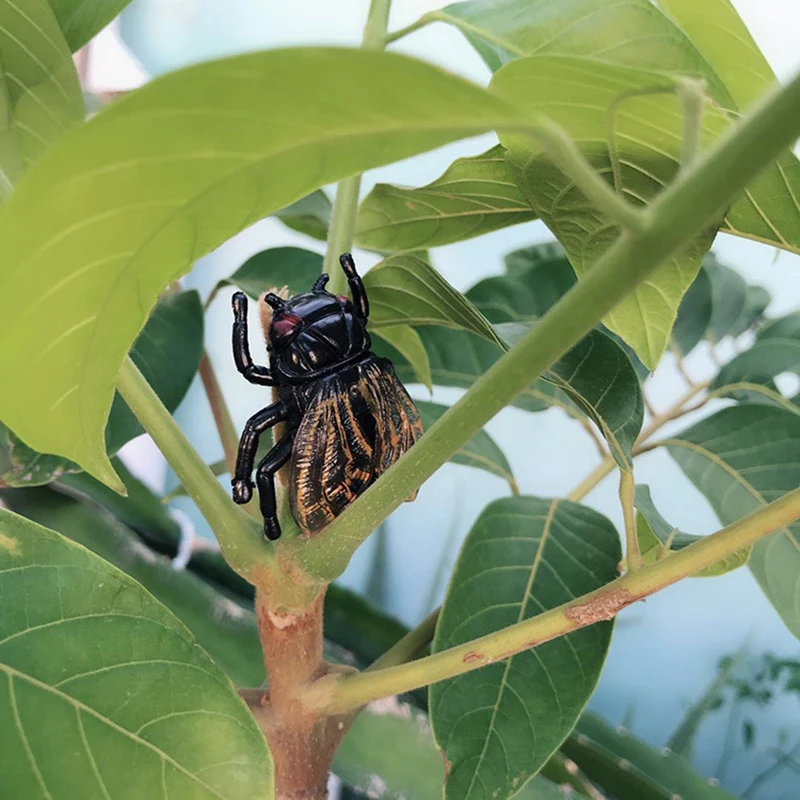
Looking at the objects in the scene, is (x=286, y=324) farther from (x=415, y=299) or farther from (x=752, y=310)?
(x=752, y=310)

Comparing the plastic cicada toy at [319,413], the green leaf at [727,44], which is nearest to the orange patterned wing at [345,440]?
the plastic cicada toy at [319,413]

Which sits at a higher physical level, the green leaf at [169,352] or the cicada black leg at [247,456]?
the green leaf at [169,352]

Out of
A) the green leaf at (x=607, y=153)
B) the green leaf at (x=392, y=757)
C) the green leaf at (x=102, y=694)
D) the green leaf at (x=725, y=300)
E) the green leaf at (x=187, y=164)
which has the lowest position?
the green leaf at (x=392, y=757)

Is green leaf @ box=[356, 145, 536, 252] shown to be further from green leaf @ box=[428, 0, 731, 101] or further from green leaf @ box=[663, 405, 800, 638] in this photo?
green leaf @ box=[663, 405, 800, 638]

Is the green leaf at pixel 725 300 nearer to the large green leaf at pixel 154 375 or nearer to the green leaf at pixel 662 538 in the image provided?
the green leaf at pixel 662 538

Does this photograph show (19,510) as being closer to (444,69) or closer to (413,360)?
(413,360)

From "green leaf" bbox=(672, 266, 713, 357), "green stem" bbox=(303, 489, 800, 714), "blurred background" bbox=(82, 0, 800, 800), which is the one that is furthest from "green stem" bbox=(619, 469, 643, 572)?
"blurred background" bbox=(82, 0, 800, 800)
